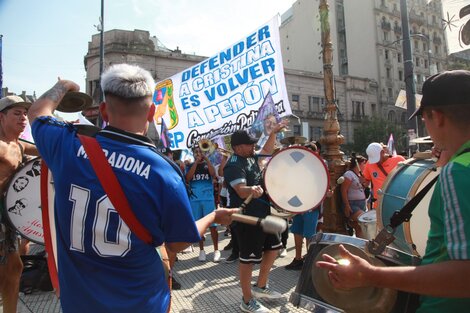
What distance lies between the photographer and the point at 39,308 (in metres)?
4.21

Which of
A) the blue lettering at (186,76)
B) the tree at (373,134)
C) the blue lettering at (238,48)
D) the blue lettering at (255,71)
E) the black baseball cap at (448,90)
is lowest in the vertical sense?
the black baseball cap at (448,90)

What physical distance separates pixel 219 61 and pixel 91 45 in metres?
34.0

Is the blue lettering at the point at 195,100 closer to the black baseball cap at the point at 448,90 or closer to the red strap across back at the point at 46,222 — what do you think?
the red strap across back at the point at 46,222

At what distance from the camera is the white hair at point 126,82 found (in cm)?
172

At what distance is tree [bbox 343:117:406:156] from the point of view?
151 feet

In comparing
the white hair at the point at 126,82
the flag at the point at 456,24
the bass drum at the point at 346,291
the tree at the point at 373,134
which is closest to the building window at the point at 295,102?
the tree at the point at 373,134

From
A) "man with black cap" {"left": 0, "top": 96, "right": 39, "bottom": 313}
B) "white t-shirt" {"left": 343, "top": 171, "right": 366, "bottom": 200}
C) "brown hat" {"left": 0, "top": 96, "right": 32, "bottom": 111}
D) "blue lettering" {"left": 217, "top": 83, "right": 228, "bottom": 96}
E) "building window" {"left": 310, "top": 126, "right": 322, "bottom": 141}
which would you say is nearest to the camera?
"man with black cap" {"left": 0, "top": 96, "right": 39, "bottom": 313}

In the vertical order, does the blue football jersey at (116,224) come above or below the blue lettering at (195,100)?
below

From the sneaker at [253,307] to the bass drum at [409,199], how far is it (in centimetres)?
161

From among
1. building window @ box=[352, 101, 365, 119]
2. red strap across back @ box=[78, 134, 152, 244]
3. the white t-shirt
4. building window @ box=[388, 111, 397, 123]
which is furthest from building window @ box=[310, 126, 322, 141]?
red strap across back @ box=[78, 134, 152, 244]

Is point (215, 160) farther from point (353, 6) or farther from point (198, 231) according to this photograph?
point (353, 6)

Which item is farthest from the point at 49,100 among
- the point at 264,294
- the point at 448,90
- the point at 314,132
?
the point at 314,132

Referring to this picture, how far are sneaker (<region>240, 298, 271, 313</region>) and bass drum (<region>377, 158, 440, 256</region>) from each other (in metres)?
1.61

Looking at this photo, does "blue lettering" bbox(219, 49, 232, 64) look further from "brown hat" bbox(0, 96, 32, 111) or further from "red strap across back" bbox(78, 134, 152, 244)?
"red strap across back" bbox(78, 134, 152, 244)
